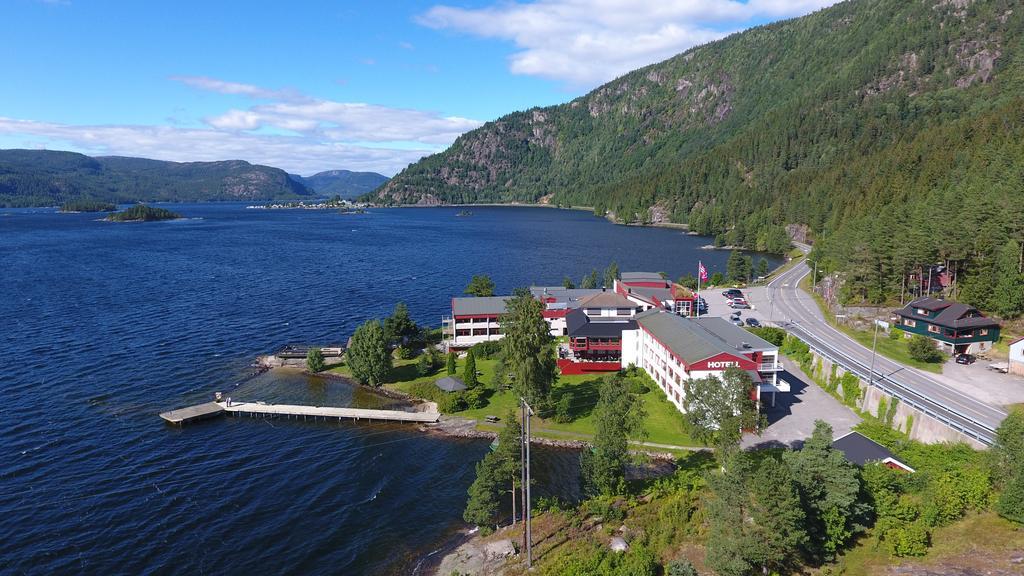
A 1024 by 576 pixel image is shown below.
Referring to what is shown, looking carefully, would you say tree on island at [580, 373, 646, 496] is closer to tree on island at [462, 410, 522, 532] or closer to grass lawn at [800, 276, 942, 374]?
tree on island at [462, 410, 522, 532]

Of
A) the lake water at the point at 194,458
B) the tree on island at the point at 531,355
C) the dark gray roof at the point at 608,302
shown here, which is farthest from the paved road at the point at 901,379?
the lake water at the point at 194,458

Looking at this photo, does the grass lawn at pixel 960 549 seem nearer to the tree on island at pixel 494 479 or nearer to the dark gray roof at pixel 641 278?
the tree on island at pixel 494 479

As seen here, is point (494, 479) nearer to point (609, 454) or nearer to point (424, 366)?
point (609, 454)

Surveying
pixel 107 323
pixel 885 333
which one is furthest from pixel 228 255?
pixel 885 333

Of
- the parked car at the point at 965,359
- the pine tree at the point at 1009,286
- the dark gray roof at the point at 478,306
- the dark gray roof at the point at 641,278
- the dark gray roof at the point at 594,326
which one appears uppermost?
the pine tree at the point at 1009,286

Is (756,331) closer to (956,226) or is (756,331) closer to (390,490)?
(956,226)

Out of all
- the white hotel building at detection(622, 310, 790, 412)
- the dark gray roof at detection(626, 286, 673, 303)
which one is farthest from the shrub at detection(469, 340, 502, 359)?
the dark gray roof at detection(626, 286, 673, 303)
